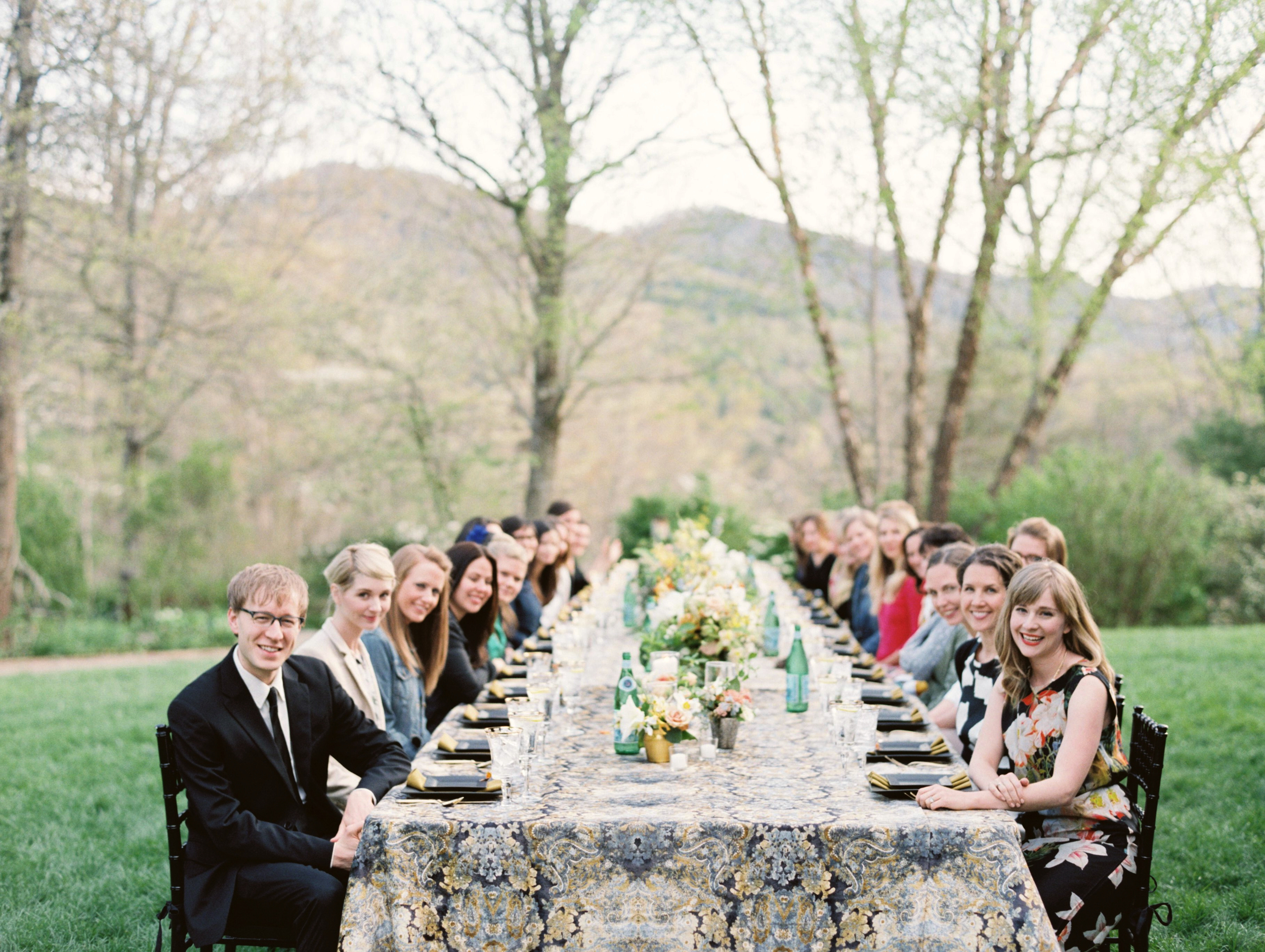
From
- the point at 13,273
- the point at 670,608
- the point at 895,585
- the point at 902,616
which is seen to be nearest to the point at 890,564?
the point at 895,585

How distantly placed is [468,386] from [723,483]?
11.2 metres

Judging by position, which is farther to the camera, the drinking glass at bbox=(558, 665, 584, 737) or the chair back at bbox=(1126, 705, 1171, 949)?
the drinking glass at bbox=(558, 665, 584, 737)

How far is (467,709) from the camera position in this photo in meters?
3.42

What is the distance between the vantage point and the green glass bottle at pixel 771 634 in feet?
16.9

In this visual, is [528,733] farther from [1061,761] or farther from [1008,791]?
[1061,761]

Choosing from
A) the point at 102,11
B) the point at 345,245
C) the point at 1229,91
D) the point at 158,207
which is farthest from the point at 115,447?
the point at 1229,91

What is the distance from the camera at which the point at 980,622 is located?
3.48m

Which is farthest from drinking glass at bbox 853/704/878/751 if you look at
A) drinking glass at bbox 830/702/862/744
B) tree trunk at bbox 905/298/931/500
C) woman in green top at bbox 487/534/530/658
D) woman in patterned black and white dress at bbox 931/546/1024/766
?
tree trunk at bbox 905/298/931/500

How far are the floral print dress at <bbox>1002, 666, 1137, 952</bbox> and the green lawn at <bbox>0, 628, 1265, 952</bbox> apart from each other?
1.05m

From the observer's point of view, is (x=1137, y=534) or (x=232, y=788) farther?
(x=1137, y=534)

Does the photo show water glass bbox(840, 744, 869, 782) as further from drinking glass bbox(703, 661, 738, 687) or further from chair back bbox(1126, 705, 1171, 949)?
chair back bbox(1126, 705, 1171, 949)

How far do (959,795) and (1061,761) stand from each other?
44 cm

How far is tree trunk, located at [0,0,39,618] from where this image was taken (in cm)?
996

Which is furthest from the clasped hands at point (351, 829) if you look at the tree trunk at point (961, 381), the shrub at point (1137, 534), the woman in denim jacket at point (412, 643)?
the shrub at point (1137, 534)
